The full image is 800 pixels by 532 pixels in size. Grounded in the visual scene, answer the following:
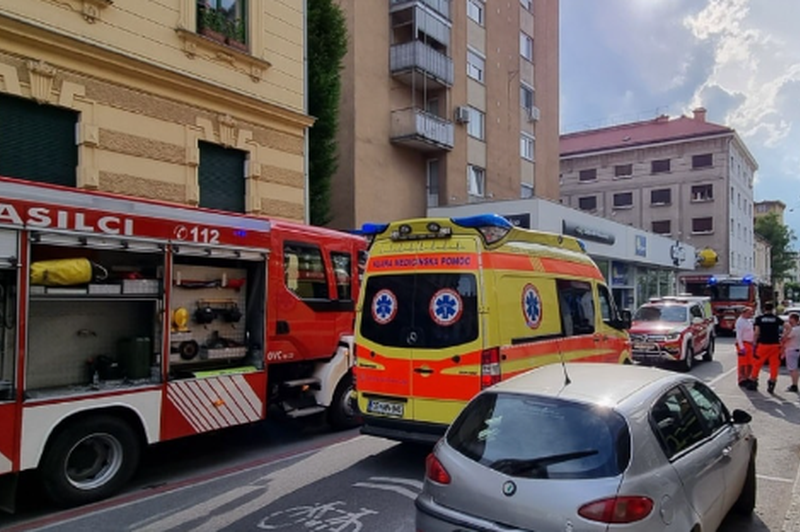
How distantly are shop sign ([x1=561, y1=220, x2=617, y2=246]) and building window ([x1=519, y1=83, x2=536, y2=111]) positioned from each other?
835 cm

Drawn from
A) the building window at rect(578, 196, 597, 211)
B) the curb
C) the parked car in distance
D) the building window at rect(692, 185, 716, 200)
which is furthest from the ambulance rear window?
the building window at rect(692, 185, 716, 200)

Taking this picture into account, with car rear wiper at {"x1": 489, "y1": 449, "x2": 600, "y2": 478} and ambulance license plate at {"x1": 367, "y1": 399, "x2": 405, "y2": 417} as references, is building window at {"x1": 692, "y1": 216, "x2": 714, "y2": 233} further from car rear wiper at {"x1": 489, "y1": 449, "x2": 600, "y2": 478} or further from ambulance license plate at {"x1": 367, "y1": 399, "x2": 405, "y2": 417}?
car rear wiper at {"x1": 489, "y1": 449, "x2": 600, "y2": 478}

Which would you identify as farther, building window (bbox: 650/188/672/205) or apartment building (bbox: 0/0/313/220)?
building window (bbox: 650/188/672/205)

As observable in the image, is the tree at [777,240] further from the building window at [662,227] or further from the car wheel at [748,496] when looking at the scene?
the car wheel at [748,496]

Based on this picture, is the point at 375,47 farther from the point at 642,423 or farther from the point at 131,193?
the point at 642,423

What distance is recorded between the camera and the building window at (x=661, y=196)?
168 feet

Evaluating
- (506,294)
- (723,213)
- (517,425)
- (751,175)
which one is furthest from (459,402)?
(751,175)

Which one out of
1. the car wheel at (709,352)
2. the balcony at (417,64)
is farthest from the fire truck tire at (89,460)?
the balcony at (417,64)

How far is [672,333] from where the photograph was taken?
14961 millimetres

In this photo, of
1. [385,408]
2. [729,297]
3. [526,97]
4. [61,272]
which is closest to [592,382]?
[385,408]

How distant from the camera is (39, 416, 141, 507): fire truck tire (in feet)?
18.0

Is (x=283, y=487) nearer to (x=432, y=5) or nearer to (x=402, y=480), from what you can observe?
(x=402, y=480)

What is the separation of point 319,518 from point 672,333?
12.3 m

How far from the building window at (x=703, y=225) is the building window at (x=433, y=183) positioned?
113ft
